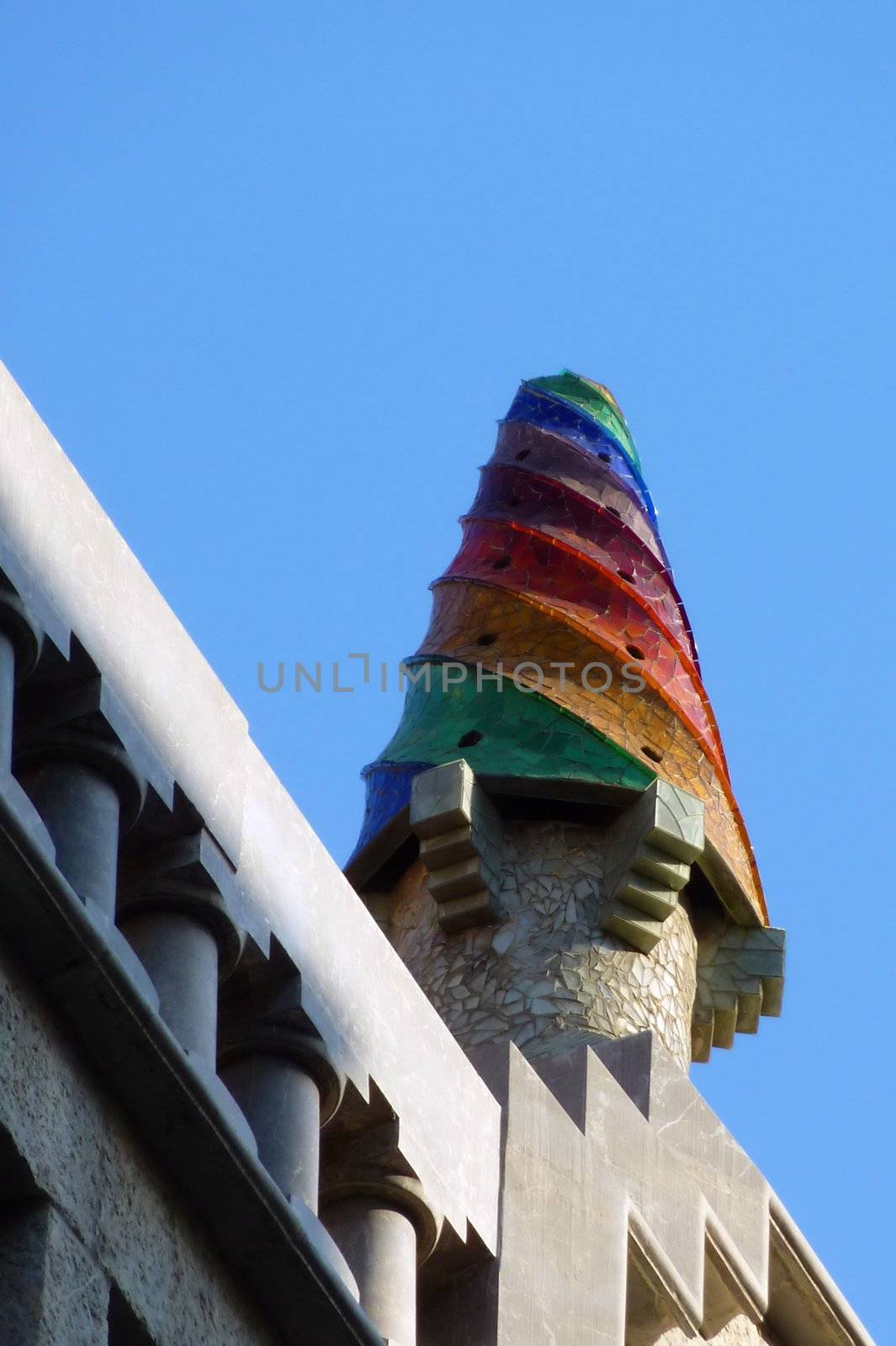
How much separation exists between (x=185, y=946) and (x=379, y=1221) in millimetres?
1179

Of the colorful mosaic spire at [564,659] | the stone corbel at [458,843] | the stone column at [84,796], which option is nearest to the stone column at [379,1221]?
the stone column at [84,796]

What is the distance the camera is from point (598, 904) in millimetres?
12617

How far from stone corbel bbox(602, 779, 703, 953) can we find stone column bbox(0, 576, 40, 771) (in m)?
5.87

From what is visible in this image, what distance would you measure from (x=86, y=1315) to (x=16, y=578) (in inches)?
68.9

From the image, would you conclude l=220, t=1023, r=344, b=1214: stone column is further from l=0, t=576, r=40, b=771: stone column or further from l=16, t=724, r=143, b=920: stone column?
l=0, t=576, r=40, b=771: stone column

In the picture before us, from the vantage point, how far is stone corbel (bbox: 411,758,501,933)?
495 inches

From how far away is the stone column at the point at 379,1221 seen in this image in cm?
786

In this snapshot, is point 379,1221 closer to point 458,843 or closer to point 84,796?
point 84,796

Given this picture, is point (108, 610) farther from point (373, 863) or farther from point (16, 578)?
point (373, 863)

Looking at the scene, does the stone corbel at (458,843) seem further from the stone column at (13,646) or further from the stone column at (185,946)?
the stone column at (13,646)

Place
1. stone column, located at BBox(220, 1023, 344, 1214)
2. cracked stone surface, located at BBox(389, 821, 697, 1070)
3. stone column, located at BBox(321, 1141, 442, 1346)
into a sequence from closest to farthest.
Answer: stone column, located at BBox(220, 1023, 344, 1214) → stone column, located at BBox(321, 1141, 442, 1346) → cracked stone surface, located at BBox(389, 821, 697, 1070)

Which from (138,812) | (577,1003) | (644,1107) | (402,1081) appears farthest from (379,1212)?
(577,1003)

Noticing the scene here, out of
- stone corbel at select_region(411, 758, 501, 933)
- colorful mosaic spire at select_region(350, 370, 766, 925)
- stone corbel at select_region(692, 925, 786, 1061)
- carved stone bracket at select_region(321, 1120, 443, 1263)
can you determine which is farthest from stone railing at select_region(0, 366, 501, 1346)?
stone corbel at select_region(692, 925, 786, 1061)

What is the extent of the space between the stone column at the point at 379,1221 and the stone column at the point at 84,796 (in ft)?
4.31
